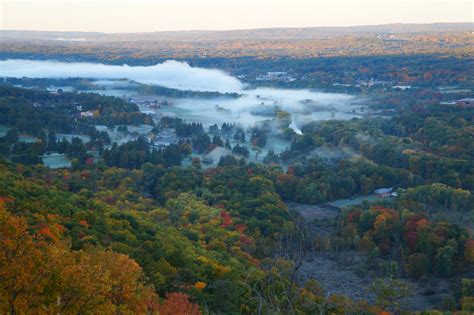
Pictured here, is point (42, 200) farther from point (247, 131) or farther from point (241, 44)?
point (241, 44)

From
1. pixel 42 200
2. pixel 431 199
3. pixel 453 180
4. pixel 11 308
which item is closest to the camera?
pixel 11 308

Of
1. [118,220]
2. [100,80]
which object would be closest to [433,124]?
[118,220]

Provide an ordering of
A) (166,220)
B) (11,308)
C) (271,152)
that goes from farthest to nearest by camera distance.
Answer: (271,152)
(166,220)
(11,308)

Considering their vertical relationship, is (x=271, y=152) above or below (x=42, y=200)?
below

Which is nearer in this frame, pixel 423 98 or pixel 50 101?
pixel 50 101

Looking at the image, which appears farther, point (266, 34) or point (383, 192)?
point (266, 34)

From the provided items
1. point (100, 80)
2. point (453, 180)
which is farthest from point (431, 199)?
point (100, 80)

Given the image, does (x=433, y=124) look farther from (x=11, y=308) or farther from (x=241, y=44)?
(x=241, y=44)

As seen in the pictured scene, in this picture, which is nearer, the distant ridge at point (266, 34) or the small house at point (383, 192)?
the small house at point (383, 192)

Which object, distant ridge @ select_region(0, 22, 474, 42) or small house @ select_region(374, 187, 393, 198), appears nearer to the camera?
small house @ select_region(374, 187, 393, 198)
